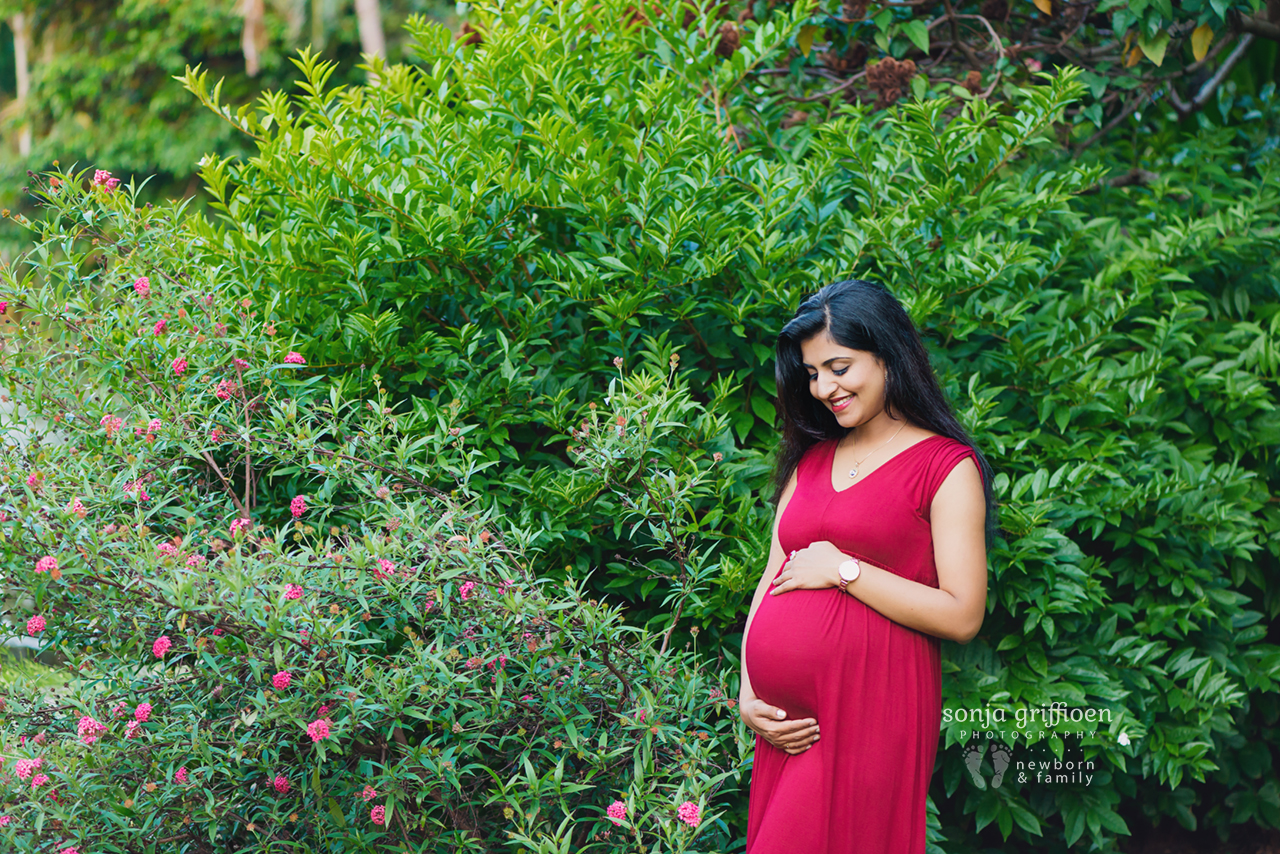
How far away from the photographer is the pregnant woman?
6.67 feet

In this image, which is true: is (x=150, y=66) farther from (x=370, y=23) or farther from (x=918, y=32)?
(x=918, y=32)

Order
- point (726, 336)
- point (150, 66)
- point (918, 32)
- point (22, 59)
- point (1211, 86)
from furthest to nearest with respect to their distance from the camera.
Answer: point (22, 59)
point (150, 66)
point (1211, 86)
point (918, 32)
point (726, 336)

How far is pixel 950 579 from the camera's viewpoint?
6.58ft

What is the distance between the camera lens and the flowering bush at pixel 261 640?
6.81ft

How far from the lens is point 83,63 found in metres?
15.8

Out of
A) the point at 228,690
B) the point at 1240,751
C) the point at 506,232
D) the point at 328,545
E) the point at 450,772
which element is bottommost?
the point at 1240,751

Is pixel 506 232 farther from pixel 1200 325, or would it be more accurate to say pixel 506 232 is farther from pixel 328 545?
pixel 1200 325

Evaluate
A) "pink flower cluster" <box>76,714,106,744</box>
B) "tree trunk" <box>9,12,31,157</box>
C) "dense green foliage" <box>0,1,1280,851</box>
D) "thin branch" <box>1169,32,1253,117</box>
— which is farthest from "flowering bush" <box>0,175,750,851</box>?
"tree trunk" <box>9,12,31,157</box>

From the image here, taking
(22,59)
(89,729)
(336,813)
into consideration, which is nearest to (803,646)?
(336,813)

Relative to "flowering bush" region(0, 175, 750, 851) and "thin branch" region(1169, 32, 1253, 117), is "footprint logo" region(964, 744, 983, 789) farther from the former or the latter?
"thin branch" region(1169, 32, 1253, 117)

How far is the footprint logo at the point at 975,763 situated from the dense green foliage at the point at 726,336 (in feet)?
0.13

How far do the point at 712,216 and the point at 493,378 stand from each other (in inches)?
31.9

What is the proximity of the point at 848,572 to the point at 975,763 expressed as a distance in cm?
126

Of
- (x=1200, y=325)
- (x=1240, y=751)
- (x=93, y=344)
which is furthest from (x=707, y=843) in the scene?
(x=1200, y=325)
